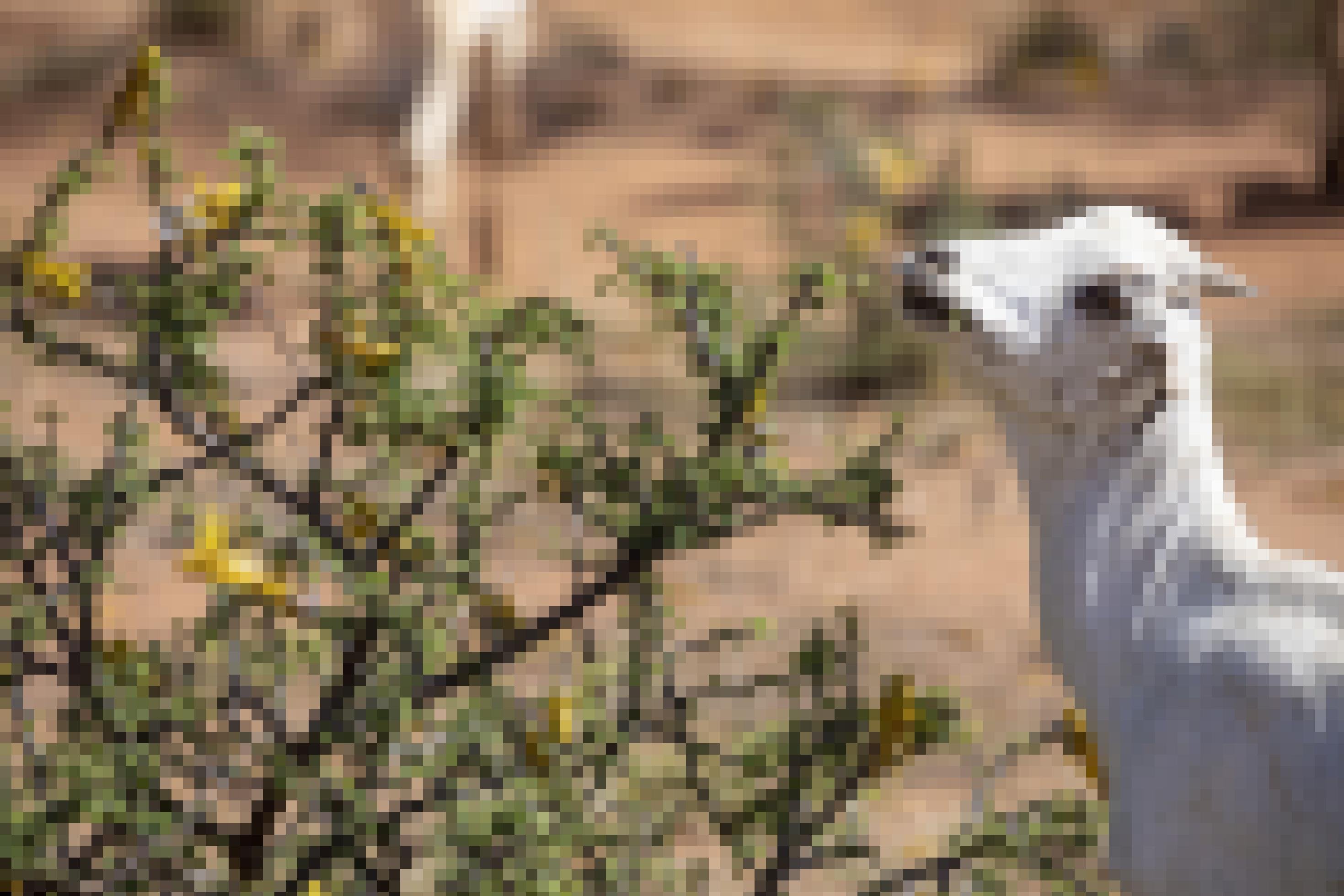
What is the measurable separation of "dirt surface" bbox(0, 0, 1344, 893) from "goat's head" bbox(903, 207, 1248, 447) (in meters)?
1.03

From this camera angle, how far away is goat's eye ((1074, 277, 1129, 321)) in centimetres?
194

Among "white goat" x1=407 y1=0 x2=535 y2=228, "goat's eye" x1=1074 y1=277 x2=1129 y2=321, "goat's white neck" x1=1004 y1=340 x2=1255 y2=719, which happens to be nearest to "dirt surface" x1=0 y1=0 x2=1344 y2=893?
"white goat" x1=407 y1=0 x2=535 y2=228

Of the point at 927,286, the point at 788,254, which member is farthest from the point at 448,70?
the point at 927,286

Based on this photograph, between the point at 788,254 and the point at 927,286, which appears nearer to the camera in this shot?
the point at 927,286

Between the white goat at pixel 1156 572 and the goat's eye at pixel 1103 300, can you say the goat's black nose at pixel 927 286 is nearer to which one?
the white goat at pixel 1156 572

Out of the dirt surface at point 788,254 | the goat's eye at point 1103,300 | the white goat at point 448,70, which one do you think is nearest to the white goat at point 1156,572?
the goat's eye at point 1103,300

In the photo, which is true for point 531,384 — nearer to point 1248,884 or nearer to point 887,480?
point 887,480

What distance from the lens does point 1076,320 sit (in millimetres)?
1948

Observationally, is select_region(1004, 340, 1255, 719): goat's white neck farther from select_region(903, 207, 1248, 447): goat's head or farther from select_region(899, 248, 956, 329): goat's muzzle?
select_region(899, 248, 956, 329): goat's muzzle

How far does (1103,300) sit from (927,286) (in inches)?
7.6

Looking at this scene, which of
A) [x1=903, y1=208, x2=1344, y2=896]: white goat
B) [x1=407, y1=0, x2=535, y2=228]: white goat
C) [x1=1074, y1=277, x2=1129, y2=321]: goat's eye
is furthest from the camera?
[x1=407, y1=0, x2=535, y2=228]: white goat

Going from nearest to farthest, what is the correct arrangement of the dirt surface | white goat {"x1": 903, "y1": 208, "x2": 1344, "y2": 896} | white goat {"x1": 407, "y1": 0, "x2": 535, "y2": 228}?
white goat {"x1": 903, "y1": 208, "x2": 1344, "y2": 896} → the dirt surface → white goat {"x1": 407, "y1": 0, "x2": 535, "y2": 228}

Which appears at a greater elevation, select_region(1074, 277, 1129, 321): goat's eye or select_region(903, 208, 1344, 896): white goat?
select_region(1074, 277, 1129, 321): goat's eye

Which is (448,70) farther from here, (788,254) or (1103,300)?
(1103,300)
